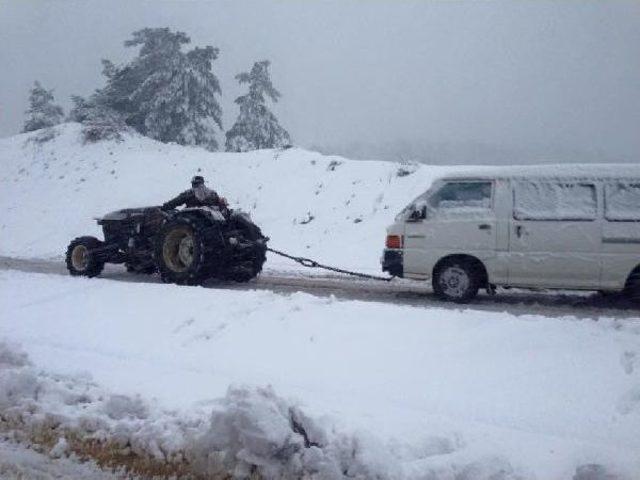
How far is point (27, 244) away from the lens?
63.8ft

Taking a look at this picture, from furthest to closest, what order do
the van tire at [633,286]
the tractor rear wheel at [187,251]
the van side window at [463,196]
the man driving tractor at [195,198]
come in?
the man driving tractor at [195,198] → the tractor rear wheel at [187,251] → the van side window at [463,196] → the van tire at [633,286]

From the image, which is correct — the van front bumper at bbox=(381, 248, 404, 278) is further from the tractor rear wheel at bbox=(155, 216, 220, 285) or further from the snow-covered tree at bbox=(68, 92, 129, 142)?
the snow-covered tree at bbox=(68, 92, 129, 142)

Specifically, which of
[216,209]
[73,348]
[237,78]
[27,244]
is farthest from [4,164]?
[73,348]

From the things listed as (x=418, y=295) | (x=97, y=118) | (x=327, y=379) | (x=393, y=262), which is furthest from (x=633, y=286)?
(x=97, y=118)

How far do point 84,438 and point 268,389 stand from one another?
1.28m

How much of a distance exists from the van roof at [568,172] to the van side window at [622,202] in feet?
0.42

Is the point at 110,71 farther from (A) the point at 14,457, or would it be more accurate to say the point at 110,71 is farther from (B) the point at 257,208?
(A) the point at 14,457

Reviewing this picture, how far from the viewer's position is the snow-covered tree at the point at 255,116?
3650 cm

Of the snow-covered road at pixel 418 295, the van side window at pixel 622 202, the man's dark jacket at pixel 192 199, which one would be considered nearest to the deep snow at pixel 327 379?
the snow-covered road at pixel 418 295

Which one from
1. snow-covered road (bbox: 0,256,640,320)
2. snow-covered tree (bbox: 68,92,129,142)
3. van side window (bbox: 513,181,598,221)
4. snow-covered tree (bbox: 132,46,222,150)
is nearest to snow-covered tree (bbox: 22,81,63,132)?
snow-covered tree (bbox: 68,92,129,142)

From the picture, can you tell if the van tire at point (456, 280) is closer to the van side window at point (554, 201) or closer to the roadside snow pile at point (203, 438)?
the van side window at point (554, 201)

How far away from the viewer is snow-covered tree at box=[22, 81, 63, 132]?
4119 cm

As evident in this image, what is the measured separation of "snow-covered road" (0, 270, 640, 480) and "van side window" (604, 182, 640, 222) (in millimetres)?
2354

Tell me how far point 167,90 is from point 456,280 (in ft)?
90.1
